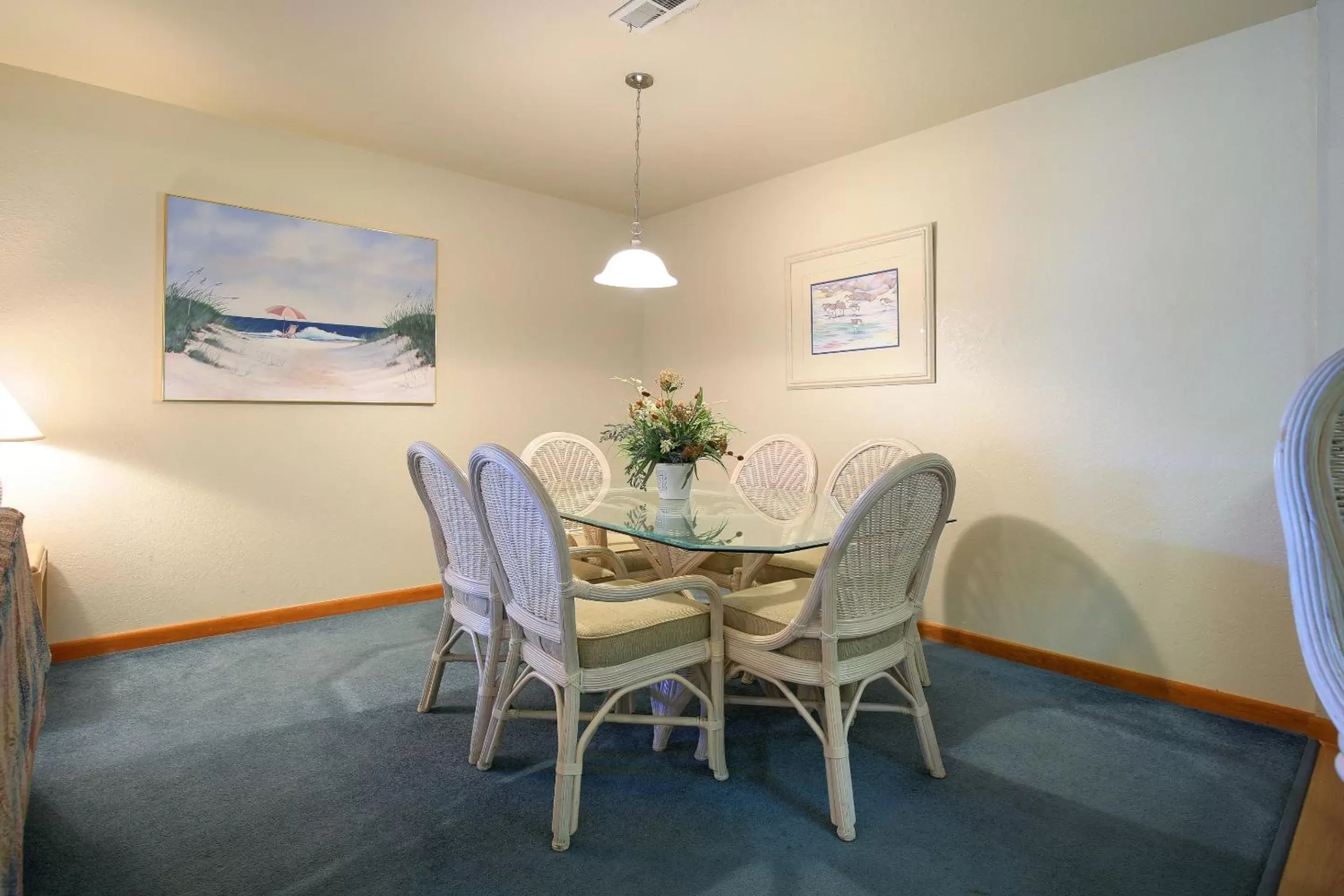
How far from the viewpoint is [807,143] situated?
360 cm

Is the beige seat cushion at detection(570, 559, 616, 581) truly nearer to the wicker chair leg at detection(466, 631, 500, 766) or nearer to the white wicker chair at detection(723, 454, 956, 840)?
the wicker chair leg at detection(466, 631, 500, 766)

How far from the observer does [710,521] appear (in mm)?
2215

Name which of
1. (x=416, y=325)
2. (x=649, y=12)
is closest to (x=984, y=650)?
(x=649, y=12)

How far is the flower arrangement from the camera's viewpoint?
8.00ft

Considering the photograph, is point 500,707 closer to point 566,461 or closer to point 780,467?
point 566,461

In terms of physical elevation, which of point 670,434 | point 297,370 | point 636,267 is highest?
Answer: point 636,267

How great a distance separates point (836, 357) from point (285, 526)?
3046 mm

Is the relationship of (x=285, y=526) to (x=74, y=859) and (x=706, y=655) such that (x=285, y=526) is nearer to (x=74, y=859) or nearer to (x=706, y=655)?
(x=74, y=859)

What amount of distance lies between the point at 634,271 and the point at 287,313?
194 centimetres

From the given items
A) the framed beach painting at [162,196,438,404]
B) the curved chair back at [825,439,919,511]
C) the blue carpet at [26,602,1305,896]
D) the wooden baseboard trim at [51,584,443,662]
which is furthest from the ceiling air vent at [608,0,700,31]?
the wooden baseboard trim at [51,584,443,662]

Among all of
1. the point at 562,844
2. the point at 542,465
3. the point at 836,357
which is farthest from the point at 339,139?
the point at 562,844

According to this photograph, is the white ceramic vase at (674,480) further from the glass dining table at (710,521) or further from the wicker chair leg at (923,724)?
the wicker chair leg at (923,724)

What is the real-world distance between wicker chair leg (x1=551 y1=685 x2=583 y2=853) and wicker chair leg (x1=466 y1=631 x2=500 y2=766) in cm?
42

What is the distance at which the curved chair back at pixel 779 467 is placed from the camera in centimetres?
315
